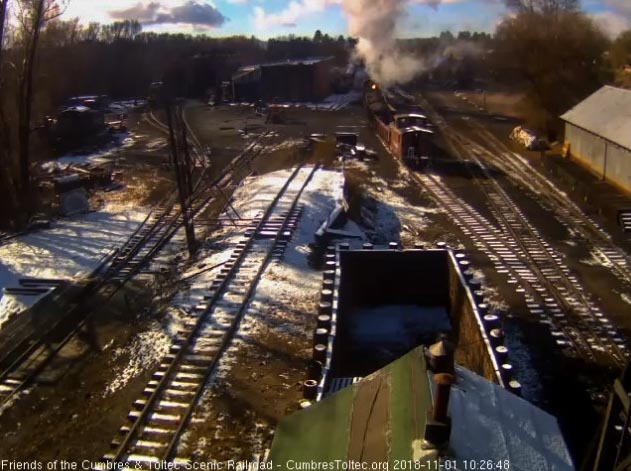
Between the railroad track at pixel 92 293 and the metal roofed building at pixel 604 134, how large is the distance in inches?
607

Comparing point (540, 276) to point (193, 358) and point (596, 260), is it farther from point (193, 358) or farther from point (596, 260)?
point (193, 358)

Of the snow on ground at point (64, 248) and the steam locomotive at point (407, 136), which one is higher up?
the steam locomotive at point (407, 136)

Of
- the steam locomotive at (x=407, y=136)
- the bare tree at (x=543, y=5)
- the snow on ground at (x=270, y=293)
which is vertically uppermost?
the bare tree at (x=543, y=5)

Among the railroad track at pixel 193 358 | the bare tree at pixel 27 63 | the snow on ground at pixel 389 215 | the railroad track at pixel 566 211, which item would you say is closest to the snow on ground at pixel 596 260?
the railroad track at pixel 566 211

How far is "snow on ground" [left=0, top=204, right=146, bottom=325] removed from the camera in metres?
17.4

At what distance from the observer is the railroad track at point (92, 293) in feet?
40.1

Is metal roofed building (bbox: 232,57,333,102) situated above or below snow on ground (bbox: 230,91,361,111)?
above

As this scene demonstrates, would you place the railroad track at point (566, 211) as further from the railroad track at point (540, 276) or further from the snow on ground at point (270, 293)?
the snow on ground at point (270, 293)

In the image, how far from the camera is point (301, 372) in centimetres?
1120

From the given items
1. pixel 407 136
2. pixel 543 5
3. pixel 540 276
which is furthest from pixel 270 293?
pixel 543 5

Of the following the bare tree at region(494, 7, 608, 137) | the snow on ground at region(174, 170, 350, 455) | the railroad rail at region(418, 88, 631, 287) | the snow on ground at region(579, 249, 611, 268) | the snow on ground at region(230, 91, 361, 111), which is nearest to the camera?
the snow on ground at region(174, 170, 350, 455)

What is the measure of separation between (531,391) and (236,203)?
1394 cm

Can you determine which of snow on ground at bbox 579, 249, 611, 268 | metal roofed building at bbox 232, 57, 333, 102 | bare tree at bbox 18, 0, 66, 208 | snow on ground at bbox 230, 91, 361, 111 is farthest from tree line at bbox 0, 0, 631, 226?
snow on ground at bbox 579, 249, 611, 268

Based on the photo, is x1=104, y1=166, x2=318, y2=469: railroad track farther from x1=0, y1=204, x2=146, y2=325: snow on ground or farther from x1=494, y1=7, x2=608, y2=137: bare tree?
x1=494, y1=7, x2=608, y2=137: bare tree
